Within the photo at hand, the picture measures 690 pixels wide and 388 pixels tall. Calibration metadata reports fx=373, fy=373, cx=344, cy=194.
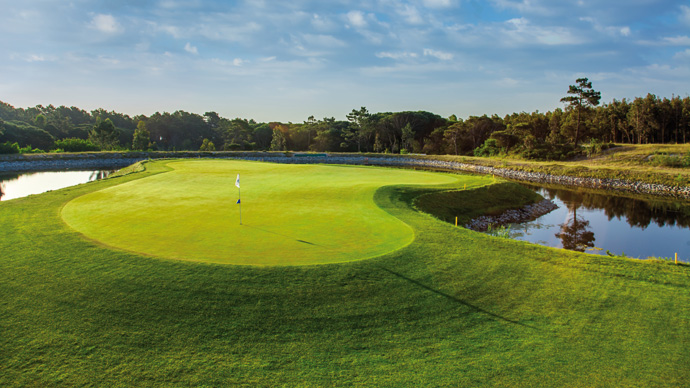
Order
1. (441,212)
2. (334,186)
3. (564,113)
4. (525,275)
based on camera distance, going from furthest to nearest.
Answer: (564,113) < (334,186) < (441,212) < (525,275)

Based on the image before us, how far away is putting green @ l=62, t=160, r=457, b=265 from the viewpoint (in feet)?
32.3

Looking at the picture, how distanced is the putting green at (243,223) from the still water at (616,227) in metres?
9.07

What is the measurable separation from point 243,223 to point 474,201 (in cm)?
1502

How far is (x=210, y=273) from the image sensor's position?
8375 mm

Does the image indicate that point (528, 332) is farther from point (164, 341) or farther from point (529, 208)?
point (529, 208)

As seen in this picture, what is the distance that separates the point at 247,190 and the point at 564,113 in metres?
64.5

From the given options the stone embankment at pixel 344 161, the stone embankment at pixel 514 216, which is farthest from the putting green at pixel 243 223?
the stone embankment at pixel 344 161

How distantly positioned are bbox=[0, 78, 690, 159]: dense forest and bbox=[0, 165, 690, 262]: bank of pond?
2814cm

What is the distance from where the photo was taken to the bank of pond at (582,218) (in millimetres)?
16953

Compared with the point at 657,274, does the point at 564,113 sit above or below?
above

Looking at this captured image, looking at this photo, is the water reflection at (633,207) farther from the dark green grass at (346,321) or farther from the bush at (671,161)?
the dark green grass at (346,321)

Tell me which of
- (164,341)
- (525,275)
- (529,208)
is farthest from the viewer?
(529,208)

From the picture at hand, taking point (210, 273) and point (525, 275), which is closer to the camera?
point (210, 273)

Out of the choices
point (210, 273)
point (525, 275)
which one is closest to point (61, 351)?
point (210, 273)
